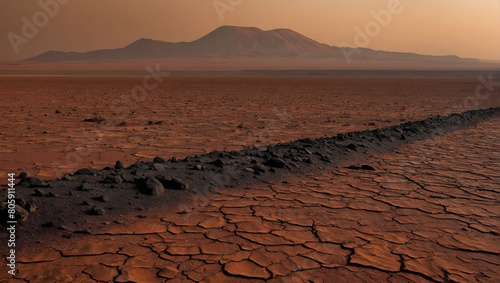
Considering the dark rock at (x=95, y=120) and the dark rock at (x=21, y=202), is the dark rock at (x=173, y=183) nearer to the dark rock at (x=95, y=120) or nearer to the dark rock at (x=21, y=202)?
the dark rock at (x=21, y=202)

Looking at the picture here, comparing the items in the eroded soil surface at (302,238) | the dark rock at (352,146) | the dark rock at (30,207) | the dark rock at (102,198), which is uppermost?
the dark rock at (352,146)

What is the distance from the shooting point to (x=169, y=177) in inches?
180

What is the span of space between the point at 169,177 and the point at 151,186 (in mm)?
323

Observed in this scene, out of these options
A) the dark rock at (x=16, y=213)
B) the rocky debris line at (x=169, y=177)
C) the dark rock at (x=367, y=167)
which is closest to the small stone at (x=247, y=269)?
the rocky debris line at (x=169, y=177)

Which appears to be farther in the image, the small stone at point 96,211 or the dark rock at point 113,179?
the dark rock at point 113,179

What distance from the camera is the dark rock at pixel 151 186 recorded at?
4.27 metres

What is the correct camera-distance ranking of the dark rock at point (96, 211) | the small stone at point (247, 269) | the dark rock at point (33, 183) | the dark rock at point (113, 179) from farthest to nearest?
the dark rock at point (113, 179), the dark rock at point (33, 183), the dark rock at point (96, 211), the small stone at point (247, 269)

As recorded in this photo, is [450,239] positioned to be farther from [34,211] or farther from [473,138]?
[473,138]

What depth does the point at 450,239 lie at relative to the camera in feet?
11.6

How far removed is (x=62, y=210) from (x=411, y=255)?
2.88 m

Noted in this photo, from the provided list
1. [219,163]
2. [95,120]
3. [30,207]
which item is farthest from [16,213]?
[95,120]

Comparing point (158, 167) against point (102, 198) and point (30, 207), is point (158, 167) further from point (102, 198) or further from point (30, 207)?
point (30, 207)

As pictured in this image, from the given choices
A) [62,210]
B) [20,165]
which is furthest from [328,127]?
[62,210]

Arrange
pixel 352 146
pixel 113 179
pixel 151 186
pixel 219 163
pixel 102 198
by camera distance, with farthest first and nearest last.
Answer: pixel 352 146
pixel 219 163
pixel 113 179
pixel 151 186
pixel 102 198
